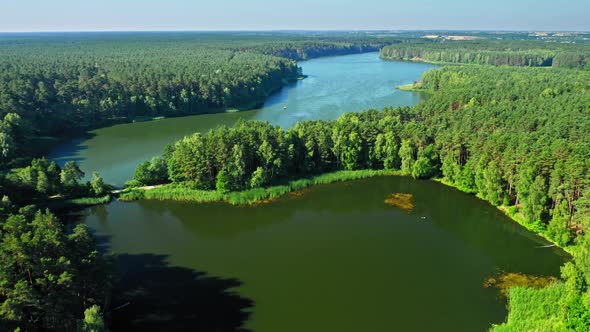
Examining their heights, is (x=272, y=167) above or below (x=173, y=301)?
→ above

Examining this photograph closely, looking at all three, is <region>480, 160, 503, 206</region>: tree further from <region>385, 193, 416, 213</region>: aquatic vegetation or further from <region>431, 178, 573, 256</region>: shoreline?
<region>385, 193, 416, 213</region>: aquatic vegetation

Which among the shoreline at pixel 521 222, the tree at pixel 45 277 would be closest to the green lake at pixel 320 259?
the shoreline at pixel 521 222

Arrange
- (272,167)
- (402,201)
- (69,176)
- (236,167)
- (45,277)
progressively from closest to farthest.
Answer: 1. (45,277)
2. (69,176)
3. (402,201)
4. (236,167)
5. (272,167)

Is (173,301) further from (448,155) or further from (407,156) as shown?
(448,155)

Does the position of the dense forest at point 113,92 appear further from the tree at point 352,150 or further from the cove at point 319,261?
the tree at point 352,150

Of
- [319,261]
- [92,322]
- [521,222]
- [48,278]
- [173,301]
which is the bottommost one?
[173,301]

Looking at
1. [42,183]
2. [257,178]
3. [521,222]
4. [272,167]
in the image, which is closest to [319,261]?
[257,178]

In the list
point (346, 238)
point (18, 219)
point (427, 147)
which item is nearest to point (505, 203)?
point (427, 147)

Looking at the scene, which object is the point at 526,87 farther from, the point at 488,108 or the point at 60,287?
the point at 60,287
